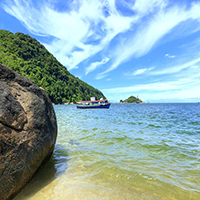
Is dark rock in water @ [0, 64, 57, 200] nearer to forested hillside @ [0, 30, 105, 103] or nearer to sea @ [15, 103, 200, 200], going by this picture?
sea @ [15, 103, 200, 200]

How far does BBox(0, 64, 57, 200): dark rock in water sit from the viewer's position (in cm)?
275

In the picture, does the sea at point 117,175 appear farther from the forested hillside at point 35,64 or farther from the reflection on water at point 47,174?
the forested hillside at point 35,64

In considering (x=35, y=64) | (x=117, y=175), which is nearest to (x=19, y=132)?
(x=117, y=175)

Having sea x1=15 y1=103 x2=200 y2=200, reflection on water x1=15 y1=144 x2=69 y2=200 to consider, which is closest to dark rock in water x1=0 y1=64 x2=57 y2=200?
reflection on water x1=15 y1=144 x2=69 y2=200

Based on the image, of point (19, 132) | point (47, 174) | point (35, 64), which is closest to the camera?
point (19, 132)

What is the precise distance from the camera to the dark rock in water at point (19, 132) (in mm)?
2750

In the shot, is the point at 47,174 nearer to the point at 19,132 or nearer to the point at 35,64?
the point at 19,132

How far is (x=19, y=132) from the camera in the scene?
3.08m

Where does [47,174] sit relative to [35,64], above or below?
below

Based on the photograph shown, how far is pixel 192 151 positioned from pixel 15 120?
23.6 feet

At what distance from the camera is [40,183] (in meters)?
3.56

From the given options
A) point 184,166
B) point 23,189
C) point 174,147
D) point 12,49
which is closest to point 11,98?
point 23,189

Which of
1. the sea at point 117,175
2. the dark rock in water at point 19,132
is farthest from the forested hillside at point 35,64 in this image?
the dark rock in water at point 19,132

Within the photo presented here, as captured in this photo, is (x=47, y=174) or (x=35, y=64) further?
(x=35, y=64)
